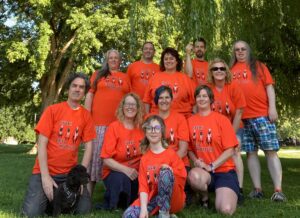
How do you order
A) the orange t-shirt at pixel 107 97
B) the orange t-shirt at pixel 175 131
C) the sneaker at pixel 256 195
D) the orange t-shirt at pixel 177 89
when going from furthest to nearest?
the sneaker at pixel 256 195 → the orange t-shirt at pixel 107 97 → the orange t-shirt at pixel 177 89 → the orange t-shirt at pixel 175 131

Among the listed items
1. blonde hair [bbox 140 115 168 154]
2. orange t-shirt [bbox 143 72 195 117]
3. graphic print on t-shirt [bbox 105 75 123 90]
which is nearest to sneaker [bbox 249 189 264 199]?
orange t-shirt [bbox 143 72 195 117]

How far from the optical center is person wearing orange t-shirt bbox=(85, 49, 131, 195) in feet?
18.3

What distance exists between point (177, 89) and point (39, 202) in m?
2.10

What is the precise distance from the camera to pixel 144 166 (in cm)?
438

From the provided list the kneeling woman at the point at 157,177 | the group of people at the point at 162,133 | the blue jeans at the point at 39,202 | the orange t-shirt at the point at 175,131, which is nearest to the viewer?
the kneeling woman at the point at 157,177

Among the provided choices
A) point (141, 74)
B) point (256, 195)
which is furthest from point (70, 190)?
point (256, 195)

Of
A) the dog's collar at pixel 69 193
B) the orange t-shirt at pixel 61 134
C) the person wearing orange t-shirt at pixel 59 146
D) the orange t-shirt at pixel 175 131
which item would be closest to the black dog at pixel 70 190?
the dog's collar at pixel 69 193

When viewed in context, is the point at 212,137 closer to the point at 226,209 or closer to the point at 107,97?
the point at 226,209

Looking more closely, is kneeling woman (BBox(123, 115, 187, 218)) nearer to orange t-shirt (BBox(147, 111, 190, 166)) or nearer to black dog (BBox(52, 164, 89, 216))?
orange t-shirt (BBox(147, 111, 190, 166))

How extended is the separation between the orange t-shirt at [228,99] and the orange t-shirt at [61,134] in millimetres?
1716

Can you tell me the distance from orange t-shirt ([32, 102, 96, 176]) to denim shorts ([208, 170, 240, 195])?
1595 mm

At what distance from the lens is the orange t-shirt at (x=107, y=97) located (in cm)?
566

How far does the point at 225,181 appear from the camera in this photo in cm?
476

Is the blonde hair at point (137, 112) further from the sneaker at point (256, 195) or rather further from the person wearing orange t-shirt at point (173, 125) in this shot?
the sneaker at point (256, 195)
